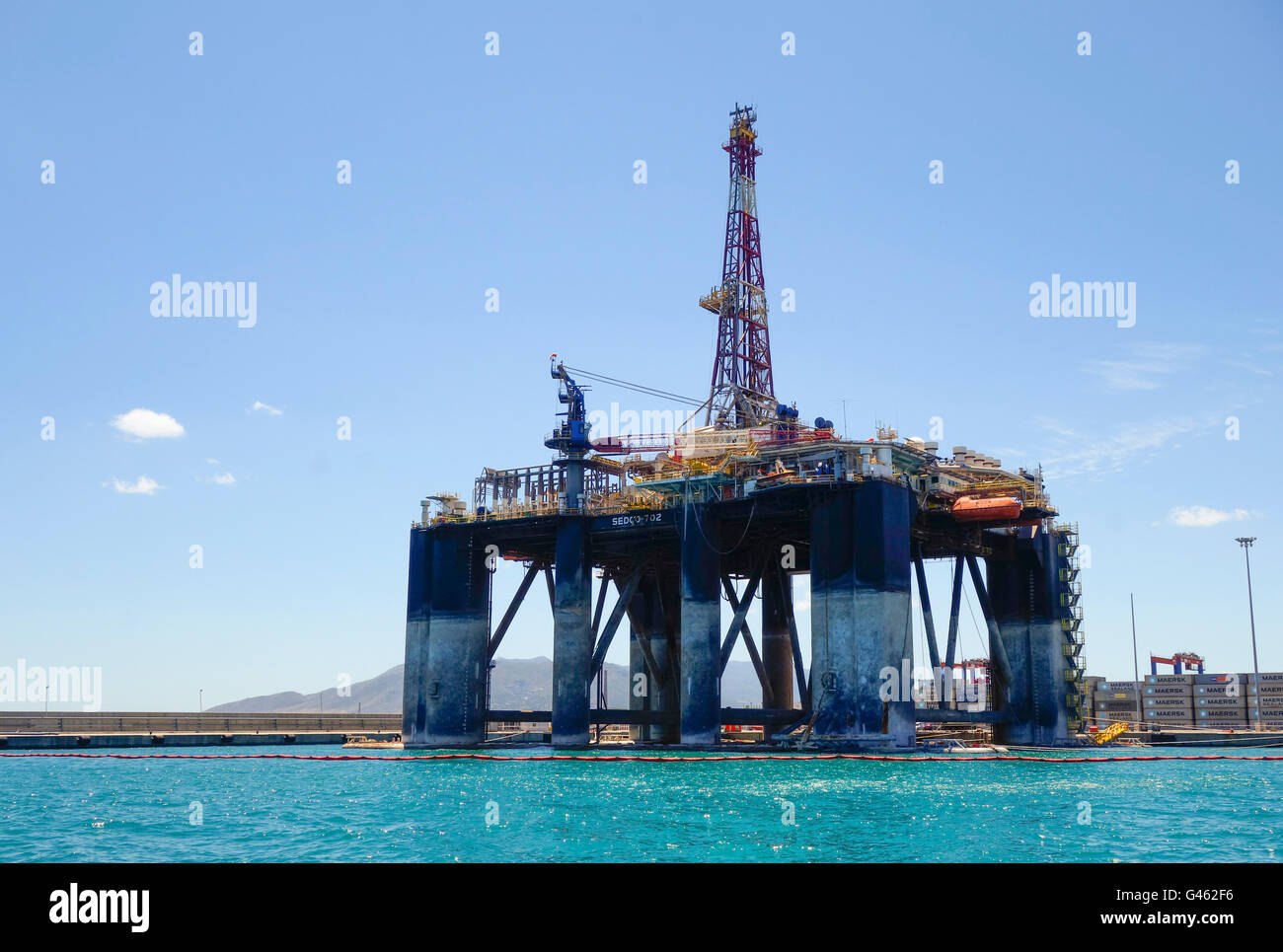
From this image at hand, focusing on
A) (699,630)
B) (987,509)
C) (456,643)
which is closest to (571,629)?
(456,643)

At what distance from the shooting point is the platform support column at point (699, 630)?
77.1 meters

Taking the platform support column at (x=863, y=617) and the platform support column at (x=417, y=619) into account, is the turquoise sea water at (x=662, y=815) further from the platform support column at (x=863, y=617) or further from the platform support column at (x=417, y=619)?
the platform support column at (x=417, y=619)

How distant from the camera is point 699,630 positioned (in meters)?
77.0

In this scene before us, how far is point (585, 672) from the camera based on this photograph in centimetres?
8425

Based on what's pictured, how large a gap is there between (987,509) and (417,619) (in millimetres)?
42892

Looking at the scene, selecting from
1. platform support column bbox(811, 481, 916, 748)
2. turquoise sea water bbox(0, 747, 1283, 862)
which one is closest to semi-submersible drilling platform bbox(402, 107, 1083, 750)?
platform support column bbox(811, 481, 916, 748)

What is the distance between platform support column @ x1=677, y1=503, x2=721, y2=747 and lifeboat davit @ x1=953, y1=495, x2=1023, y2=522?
15.9 metres

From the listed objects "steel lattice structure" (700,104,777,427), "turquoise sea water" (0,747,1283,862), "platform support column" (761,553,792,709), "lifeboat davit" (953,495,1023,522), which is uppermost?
"steel lattice structure" (700,104,777,427)

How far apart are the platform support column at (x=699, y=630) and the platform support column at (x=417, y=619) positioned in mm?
22012

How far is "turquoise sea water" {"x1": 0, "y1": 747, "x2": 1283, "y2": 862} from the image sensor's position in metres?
31.0

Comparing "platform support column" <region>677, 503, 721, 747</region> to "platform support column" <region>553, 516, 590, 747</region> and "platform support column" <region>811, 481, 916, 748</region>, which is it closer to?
"platform support column" <region>811, 481, 916, 748</region>
